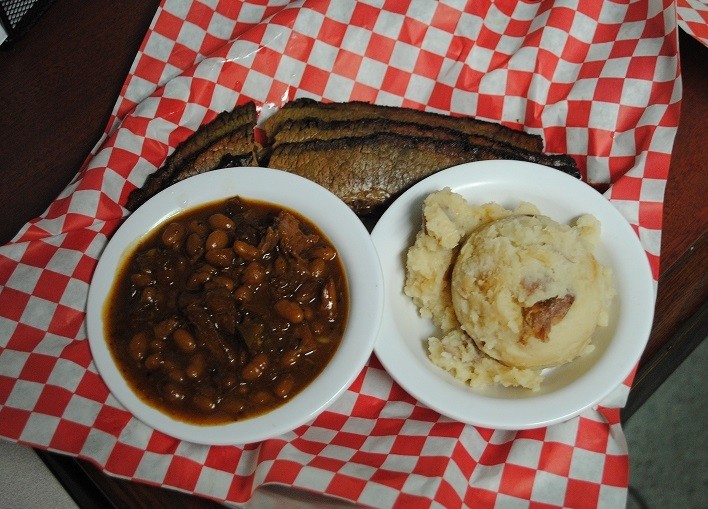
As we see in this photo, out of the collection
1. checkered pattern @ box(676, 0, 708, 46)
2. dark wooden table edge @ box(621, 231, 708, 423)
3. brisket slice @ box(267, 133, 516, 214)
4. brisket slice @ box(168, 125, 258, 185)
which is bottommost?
dark wooden table edge @ box(621, 231, 708, 423)

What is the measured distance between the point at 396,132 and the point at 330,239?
865 mm

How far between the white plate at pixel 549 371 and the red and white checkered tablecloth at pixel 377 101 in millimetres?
233

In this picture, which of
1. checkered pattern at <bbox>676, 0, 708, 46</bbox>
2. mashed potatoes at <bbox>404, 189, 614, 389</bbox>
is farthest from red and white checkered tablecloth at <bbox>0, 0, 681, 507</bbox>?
mashed potatoes at <bbox>404, 189, 614, 389</bbox>

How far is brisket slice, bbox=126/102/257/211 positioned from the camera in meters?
3.88

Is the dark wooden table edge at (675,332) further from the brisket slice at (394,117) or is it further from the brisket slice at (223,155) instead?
the brisket slice at (223,155)

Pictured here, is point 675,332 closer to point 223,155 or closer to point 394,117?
point 394,117

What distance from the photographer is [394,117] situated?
4.02 metres

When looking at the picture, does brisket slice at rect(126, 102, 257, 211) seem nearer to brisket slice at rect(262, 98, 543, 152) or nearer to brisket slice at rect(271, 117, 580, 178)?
brisket slice at rect(262, 98, 543, 152)

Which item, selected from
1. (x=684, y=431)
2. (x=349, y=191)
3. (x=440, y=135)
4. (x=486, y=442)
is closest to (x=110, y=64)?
(x=349, y=191)

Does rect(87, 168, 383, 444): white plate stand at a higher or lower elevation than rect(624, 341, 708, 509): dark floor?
higher

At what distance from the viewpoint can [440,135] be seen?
12.7 ft

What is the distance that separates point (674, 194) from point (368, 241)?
1.90 meters

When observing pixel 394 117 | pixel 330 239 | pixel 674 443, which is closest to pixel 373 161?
pixel 394 117

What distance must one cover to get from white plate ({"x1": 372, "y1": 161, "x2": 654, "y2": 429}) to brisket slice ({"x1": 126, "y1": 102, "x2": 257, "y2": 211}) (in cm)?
115
